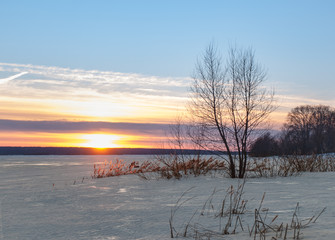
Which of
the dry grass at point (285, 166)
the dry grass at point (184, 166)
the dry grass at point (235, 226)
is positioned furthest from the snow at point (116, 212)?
the dry grass at point (285, 166)

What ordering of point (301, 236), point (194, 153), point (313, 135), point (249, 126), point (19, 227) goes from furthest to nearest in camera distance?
point (313, 135) → point (194, 153) → point (249, 126) → point (19, 227) → point (301, 236)

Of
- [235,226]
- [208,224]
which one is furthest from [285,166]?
[235,226]

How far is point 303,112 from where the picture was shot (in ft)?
198

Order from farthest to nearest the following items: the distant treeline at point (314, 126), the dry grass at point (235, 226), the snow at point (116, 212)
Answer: the distant treeline at point (314, 126)
the snow at point (116, 212)
the dry grass at point (235, 226)

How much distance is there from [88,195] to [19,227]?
131 inches

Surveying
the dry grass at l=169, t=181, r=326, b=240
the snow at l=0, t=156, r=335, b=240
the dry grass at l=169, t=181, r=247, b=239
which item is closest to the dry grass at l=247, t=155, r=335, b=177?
the snow at l=0, t=156, r=335, b=240

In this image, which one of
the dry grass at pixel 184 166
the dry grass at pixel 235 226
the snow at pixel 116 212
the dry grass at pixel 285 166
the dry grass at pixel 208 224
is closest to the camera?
the dry grass at pixel 235 226

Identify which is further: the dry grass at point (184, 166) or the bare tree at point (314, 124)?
the bare tree at point (314, 124)

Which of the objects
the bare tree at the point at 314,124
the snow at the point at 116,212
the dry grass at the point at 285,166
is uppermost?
the bare tree at the point at 314,124

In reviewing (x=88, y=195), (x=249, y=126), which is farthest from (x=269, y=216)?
(x=249, y=126)

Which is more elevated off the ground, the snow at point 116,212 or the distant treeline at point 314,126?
the distant treeline at point 314,126

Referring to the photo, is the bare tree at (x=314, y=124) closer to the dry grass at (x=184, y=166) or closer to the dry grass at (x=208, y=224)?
the dry grass at (x=184, y=166)

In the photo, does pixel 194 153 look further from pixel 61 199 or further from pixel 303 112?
pixel 303 112

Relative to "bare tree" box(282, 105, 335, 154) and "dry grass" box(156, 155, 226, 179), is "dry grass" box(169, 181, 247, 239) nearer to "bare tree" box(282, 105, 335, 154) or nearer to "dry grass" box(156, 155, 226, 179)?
"dry grass" box(156, 155, 226, 179)
